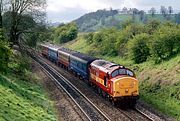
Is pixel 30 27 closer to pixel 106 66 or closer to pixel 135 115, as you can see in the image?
pixel 106 66

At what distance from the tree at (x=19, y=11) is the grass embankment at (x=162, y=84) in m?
14.8

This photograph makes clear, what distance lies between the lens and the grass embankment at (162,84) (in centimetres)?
3123

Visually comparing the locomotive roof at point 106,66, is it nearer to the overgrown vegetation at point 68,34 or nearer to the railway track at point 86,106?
the railway track at point 86,106

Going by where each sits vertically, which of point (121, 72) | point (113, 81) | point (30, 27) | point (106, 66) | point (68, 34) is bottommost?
point (68, 34)

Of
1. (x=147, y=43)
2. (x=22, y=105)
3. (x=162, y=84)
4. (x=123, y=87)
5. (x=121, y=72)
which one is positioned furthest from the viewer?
(x=147, y=43)

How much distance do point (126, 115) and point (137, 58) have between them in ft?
79.0

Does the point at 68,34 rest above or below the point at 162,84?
below

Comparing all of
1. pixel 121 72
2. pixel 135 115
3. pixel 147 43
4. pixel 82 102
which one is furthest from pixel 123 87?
pixel 147 43

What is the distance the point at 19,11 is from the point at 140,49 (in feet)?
57.5

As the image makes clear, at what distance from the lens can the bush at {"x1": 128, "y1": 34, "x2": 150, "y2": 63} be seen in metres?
50.0

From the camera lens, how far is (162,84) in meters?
Answer: 36.5

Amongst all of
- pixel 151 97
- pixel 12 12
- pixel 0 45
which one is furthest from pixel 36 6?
pixel 151 97

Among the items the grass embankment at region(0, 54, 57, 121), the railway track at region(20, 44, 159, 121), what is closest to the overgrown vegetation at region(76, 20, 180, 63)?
the railway track at region(20, 44, 159, 121)

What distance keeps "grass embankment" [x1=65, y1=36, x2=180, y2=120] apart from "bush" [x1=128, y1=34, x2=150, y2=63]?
8.56ft
